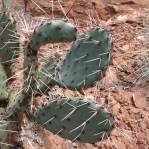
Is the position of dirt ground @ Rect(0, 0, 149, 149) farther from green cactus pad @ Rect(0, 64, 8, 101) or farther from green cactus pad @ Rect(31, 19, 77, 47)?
green cactus pad @ Rect(31, 19, 77, 47)

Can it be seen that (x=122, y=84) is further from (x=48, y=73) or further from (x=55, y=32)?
(x=55, y=32)

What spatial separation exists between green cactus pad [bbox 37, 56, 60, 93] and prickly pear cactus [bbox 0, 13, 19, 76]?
Answer: 181mm

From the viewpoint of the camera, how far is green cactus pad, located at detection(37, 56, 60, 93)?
369 cm

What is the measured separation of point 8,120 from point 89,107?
1.83 feet

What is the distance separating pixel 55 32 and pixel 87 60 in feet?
1.01

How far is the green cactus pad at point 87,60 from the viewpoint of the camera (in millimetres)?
3338

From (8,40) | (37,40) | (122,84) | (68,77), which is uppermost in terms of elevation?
(37,40)

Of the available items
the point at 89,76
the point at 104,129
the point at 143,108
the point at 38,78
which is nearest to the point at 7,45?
the point at 38,78

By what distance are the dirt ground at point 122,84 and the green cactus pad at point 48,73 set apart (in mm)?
126

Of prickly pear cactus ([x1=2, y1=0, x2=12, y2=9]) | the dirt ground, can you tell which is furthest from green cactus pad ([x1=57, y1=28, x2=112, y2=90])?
prickly pear cactus ([x1=2, y1=0, x2=12, y2=9])

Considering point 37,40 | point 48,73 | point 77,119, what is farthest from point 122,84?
point 37,40

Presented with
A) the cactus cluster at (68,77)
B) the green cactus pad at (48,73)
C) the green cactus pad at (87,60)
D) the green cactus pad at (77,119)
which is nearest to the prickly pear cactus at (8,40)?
the cactus cluster at (68,77)

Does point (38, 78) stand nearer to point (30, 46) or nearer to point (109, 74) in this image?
point (30, 46)

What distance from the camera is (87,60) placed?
344cm
